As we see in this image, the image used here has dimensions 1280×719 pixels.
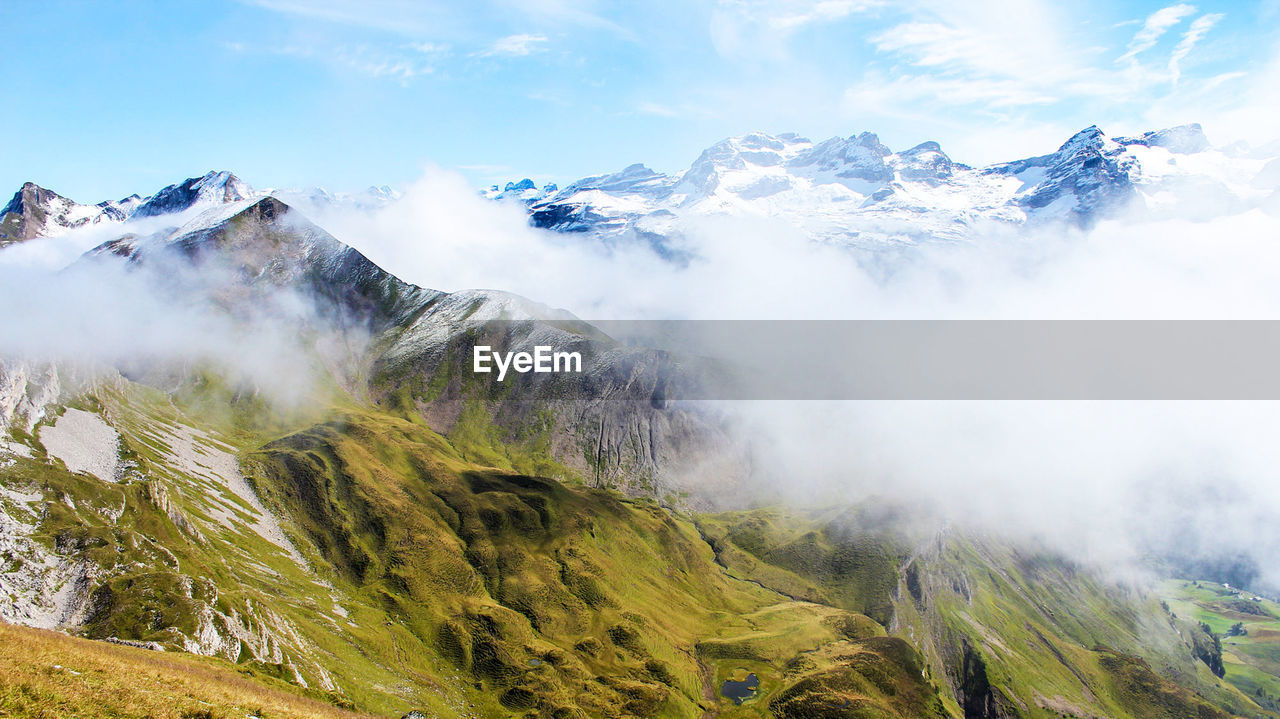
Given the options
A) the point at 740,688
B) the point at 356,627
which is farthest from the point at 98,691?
the point at 740,688

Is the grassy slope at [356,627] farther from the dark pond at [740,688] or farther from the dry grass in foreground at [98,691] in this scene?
the dry grass in foreground at [98,691]

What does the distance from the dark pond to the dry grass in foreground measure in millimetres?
163875

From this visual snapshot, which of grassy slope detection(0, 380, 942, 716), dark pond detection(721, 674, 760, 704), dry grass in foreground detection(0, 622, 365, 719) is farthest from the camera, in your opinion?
dark pond detection(721, 674, 760, 704)

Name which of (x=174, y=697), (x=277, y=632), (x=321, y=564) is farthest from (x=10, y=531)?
(x=174, y=697)

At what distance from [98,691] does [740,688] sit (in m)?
185

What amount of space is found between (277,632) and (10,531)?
4914cm

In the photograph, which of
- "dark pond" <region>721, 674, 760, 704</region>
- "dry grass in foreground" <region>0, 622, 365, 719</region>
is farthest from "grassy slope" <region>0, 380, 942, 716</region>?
"dry grass in foreground" <region>0, 622, 365, 719</region>

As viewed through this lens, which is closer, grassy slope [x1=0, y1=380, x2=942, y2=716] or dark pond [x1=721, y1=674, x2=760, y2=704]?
grassy slope [x1=0, y1=380, x2=942, y2=716]

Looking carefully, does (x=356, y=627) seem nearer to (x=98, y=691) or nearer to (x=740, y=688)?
(x=740, y=688)

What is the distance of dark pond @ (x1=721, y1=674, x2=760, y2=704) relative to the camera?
188 metres

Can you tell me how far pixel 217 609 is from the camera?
117438 mm

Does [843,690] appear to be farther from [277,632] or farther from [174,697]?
[174,697]

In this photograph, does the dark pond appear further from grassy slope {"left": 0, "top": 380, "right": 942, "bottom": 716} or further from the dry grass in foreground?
the dry grass in foreground

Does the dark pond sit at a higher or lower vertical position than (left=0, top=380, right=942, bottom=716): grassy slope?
lower
